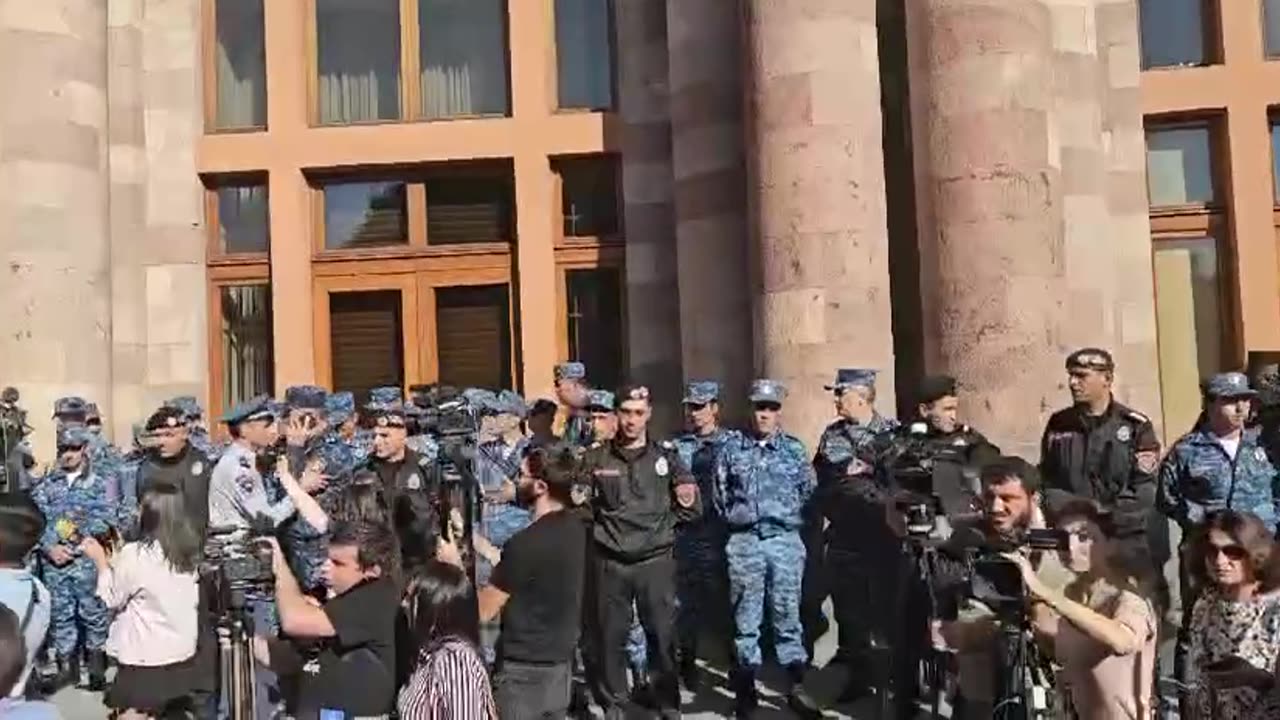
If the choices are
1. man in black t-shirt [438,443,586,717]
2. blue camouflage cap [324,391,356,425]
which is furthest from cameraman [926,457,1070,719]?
blue camouflage cap [324,391,356,425]

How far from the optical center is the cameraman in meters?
5.38

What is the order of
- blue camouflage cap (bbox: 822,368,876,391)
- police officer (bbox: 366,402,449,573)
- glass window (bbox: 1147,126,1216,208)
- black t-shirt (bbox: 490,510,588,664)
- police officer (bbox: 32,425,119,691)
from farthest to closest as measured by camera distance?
glass window (bbox: 1147,126,1216,208) < police officer (bbox: 32,425,119,691) < blue camouflage cap (bbox: 822,368,876,391) < police officer (bbox: 366,402,449,573) < black t-shirt (bbox: 490,510,588,664)

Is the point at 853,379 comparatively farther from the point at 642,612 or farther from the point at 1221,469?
the point at 1221,469

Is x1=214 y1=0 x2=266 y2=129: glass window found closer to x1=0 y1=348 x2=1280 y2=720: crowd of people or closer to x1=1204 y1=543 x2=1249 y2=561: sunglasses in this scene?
x1=0 y1=348 x2=1280 y2=720: crowd of people

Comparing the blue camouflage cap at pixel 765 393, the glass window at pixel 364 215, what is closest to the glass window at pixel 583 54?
the glass window at pixel 364 215

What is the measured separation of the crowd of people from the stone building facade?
1779 mm

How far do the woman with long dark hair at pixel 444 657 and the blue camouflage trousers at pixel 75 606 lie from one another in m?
5.24

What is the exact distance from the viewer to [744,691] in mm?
7723

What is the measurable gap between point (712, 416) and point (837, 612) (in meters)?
1.39

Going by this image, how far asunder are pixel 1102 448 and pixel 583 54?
23.5ft

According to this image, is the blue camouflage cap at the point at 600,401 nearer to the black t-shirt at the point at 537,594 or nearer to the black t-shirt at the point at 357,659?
the black t-shirt at the point at 537,594

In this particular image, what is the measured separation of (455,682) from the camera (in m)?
4.51

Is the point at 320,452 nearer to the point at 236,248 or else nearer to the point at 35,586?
the point at 35,586

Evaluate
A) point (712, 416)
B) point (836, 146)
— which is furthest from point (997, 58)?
point (712, 416)
